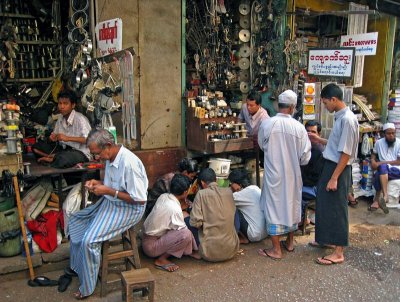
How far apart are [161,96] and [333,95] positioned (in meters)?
2.34

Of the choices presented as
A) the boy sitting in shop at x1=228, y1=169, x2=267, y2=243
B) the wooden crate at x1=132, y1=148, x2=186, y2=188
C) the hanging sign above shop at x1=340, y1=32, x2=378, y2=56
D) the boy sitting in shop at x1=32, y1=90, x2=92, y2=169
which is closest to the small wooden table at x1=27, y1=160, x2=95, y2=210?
the boy sitting in shop at x1=32, y1=90, x2=92, y2=169

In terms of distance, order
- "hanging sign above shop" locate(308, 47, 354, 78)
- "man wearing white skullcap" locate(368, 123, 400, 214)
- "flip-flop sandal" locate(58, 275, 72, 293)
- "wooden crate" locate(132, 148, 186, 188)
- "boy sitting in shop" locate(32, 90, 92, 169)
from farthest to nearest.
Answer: "man wearing white skullcap" locate(368, 123, 400, 214) → "hanging sign above shop" locate(308, 47, 354, 78) → "wooden crate" locate(132, 148, 186, 188) → "boy sitting in shop" locate(32, 90, 92, 169) → "flip-flop sandal" locate(58, 275, 72, 293)

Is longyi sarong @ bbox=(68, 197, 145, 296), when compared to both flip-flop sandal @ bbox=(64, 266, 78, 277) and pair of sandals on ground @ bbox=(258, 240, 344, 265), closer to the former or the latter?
flip-flop sandal @ bbox=(64, 266, 78, 277)

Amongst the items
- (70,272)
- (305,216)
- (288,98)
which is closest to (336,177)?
(288,98)

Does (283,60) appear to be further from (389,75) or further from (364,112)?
(389,75)

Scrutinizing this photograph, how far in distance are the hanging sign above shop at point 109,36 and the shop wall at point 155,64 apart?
748 millimetres

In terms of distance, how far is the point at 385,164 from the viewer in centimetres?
676

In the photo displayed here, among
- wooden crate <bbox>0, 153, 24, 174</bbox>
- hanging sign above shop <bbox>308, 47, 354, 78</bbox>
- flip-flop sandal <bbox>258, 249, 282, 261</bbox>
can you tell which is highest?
hanging sign above shop <bbox>308, 47, 354, 78</bbox>

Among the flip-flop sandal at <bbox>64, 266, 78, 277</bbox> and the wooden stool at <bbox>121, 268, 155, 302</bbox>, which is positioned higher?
the wooden stool at <bbox>121, 268, 155, 302</bbox>

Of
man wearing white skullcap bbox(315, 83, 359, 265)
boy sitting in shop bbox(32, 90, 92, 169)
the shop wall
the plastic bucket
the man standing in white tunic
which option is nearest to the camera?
man wearing white skullcap bbox(315, 83, 359, 265)

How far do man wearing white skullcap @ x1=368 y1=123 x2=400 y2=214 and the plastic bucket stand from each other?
2.74m

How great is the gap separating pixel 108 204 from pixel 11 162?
3.82 ft

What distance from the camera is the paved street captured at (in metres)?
3.91

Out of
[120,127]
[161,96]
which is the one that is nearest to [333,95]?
[161,96]
